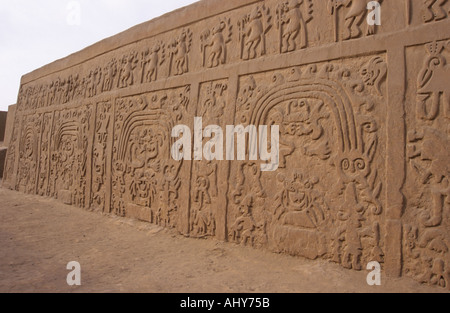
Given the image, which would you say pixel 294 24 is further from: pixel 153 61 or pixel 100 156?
pixel 100 156

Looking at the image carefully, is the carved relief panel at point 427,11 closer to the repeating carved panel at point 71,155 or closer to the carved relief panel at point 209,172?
the carved relief panel at point 209,172

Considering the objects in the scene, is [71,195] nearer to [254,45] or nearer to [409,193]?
[254,45]

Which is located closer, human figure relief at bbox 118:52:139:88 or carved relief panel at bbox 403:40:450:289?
carved relief panel at bbox 403:40:450:289

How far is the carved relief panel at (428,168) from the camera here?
267 centimetres

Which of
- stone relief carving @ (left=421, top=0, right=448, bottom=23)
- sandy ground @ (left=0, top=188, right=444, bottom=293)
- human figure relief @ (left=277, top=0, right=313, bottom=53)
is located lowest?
sandy ground @ (left=0, top=188, right=444, bottom=293)

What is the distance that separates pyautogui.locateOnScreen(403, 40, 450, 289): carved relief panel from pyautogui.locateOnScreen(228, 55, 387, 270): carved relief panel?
24 cm

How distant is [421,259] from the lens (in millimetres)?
2740

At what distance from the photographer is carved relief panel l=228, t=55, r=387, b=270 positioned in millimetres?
3029

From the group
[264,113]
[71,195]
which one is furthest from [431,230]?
[71,195]

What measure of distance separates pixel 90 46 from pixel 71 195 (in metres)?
3.14

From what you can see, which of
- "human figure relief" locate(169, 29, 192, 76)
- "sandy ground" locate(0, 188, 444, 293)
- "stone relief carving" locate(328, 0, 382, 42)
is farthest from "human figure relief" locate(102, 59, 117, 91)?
"stone relief carving" locate(328, 0, 382, 42)

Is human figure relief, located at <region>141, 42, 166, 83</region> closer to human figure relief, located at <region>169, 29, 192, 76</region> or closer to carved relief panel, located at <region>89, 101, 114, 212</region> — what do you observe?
human figure relief, located at <region>169, 29, 192, 76</region>

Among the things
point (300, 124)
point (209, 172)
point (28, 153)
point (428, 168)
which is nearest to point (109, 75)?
point (209, 172)

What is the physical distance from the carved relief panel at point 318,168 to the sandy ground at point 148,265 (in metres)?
0.25
